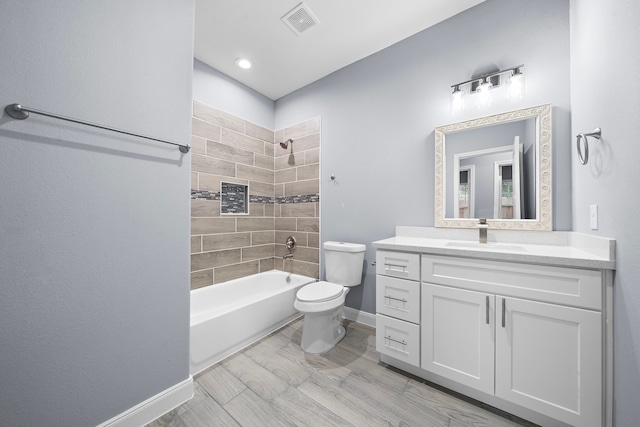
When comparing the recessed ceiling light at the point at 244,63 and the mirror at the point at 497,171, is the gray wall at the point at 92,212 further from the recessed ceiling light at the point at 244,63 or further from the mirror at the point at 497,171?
the mirror at the point at 497,171

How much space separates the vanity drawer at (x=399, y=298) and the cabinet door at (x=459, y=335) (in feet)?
0.17

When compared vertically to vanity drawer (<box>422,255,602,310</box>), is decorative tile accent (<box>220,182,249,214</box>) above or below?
above

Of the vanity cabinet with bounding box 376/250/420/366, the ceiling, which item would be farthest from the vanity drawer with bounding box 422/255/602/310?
the ceiling

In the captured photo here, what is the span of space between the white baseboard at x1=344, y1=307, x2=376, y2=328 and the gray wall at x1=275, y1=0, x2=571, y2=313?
68mm

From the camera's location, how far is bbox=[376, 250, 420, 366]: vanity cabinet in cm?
146

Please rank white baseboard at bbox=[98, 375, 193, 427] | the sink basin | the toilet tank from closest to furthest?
white baseboard at bbox=[98, 375, 193, 427]
the sink basin
the toilet tank

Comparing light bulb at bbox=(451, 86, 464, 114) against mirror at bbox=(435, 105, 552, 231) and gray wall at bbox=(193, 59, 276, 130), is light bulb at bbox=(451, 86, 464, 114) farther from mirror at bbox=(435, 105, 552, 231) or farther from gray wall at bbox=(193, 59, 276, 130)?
gray wall at bbox=(193, 59, 276, 130)

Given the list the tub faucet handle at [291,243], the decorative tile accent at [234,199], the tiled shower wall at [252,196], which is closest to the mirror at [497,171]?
the tiled shower wall at [252,196]

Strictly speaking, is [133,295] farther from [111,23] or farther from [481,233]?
[481,233]

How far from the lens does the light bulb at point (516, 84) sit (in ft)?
5.05

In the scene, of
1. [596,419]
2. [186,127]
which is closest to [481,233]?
[596,419]

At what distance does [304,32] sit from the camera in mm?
1947

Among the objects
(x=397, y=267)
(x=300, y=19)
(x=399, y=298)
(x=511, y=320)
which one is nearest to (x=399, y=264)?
(x=397, y=267)

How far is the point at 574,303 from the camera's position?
1030mm
